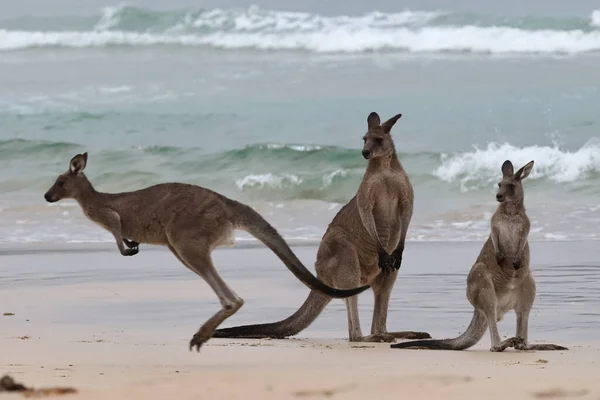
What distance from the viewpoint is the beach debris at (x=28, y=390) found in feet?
15.7

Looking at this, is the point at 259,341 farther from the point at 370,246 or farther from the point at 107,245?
the point at 107,245

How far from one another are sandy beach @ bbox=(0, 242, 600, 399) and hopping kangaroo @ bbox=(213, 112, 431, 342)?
0.54ft

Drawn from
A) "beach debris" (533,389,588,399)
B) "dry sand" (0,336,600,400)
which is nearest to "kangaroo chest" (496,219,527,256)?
"dry sand" (0,336,600,400)

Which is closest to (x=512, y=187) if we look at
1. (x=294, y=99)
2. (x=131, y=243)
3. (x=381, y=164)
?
(x=381, y=164)

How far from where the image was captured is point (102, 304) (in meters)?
9.01

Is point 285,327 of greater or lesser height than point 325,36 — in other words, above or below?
below

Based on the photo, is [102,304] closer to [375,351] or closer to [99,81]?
[375,351]

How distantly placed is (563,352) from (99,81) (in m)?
27.4

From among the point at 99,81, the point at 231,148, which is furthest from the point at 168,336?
the point at 99,81

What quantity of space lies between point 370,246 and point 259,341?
0.86m

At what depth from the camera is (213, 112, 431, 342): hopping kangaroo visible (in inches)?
288

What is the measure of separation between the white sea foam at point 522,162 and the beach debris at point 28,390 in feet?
57.0

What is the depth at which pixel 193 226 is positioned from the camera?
6648 mm

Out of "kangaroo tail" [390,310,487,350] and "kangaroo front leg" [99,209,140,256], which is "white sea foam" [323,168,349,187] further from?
"kangaroo tail" [390,310,487,350]
